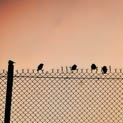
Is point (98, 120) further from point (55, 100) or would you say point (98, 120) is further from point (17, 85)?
point (17, 85)

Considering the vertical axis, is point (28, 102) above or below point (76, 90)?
below

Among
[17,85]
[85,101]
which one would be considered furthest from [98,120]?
[17,85]

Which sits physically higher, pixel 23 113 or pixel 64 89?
pixel 64 89

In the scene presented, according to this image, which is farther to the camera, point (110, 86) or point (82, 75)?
point (110, 86)

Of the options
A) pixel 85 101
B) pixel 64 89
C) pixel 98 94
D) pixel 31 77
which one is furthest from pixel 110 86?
pixel 31 77

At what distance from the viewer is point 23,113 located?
3.16 meters

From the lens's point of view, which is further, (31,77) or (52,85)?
(52,85)

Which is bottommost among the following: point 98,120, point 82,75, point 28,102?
point 98,120

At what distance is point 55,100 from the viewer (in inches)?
128

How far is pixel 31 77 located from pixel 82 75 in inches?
31.0

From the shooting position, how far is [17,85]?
3.14 m

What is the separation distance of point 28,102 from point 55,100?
0.47 meters

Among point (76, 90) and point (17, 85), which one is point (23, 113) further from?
point (76, 90)

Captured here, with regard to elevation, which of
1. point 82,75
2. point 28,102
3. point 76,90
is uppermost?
point 82,75
